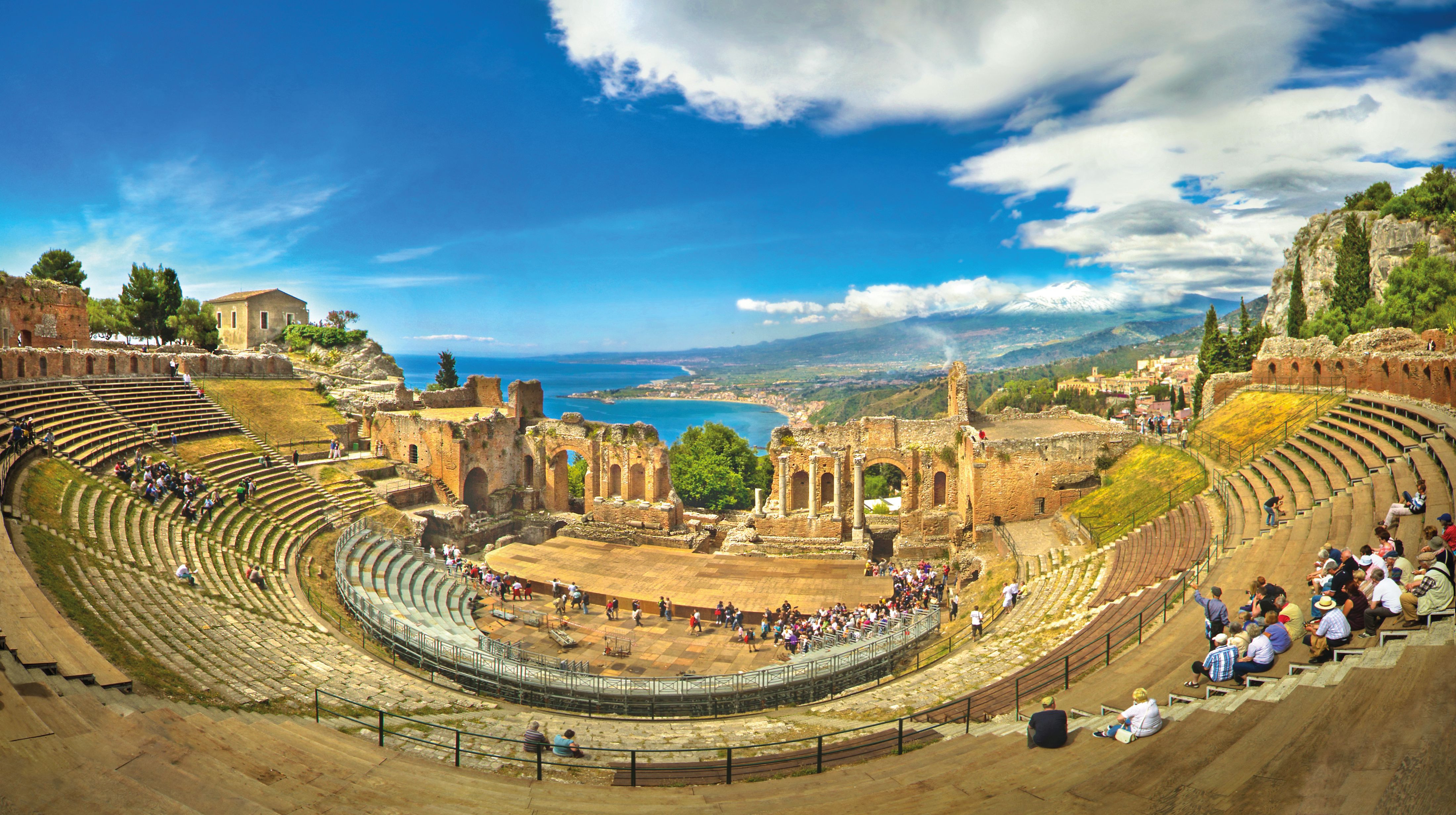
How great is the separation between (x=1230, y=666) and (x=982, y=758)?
3567mm

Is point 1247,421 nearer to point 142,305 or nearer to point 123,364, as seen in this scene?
point 123,364

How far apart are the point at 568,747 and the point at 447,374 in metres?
49.0

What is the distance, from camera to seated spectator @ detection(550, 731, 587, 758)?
11.3 meters

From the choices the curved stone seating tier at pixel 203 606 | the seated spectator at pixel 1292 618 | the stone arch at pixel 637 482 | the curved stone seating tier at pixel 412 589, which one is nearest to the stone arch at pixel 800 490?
the stone arch at pixel 637 482

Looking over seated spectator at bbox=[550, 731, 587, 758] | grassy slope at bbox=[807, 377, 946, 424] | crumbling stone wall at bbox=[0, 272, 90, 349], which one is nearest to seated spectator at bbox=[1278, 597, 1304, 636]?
seated spectator at bbox=[550, 731, 587, 758]

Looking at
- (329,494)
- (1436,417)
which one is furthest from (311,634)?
(1436,417)

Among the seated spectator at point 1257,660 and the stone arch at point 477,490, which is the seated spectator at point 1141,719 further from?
the stone arch at point 477,490

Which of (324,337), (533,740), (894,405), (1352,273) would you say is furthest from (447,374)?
(894,405)

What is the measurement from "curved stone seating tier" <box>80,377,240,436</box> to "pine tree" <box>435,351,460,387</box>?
23.2m

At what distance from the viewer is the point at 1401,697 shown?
678 centimetres

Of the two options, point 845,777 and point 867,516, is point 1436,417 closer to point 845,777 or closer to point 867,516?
point 845,777

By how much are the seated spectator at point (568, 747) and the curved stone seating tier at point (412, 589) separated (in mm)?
6540

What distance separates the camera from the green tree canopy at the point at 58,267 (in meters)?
44.2

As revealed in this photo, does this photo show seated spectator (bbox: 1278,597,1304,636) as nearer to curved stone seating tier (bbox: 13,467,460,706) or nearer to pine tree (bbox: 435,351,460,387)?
curved stone seating tier (bbox: 13,467,460,706)
